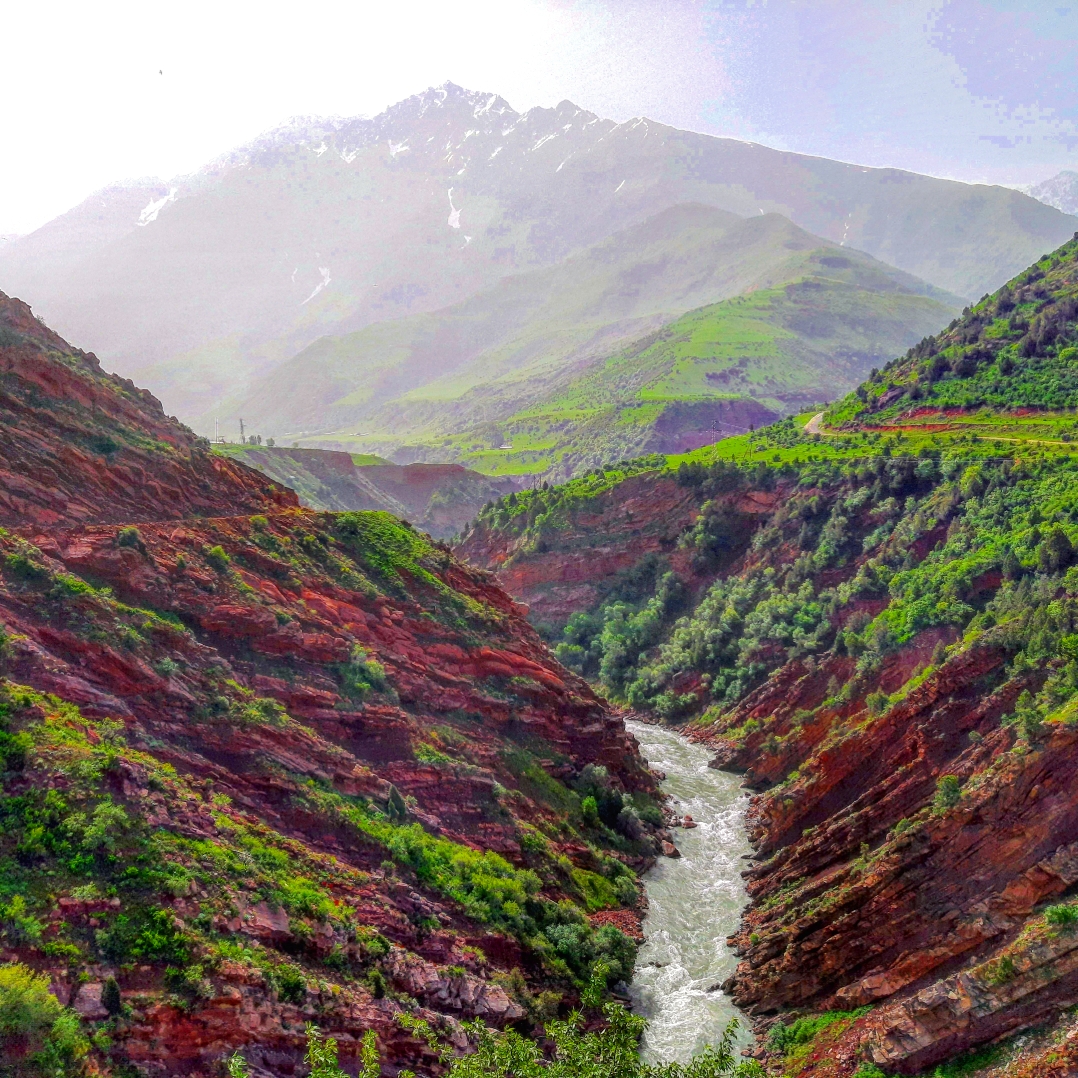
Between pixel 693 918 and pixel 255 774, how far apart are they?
70.9 ft

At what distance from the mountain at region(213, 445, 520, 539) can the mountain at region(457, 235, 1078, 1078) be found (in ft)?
138

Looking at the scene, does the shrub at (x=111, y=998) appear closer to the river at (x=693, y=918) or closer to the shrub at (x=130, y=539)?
the river at (x=693, y=918)

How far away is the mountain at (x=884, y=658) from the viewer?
101ft

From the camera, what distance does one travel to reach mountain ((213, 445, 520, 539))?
456 ft

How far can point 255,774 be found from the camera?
34.9m

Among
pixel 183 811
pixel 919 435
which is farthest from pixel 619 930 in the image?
pixel 919 435

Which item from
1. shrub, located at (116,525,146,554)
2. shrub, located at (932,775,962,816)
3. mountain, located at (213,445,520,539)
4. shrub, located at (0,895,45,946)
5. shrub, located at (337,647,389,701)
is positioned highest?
mountain, located at (213,445,520,539)

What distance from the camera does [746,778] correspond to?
59.8 metres

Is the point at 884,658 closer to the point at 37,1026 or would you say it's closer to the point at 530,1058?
the point at 530,1058

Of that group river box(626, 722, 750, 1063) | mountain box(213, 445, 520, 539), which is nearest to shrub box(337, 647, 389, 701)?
river box(626, 722, 750, 1063)

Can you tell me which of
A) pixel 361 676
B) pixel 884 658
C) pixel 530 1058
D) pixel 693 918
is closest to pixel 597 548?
pixel 884 658

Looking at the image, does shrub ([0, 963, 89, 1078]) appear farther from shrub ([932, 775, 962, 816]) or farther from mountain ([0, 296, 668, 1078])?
shrub ([932, 775, 962, 816])

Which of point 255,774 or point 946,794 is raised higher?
point 946,794

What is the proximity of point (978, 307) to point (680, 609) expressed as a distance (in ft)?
173
